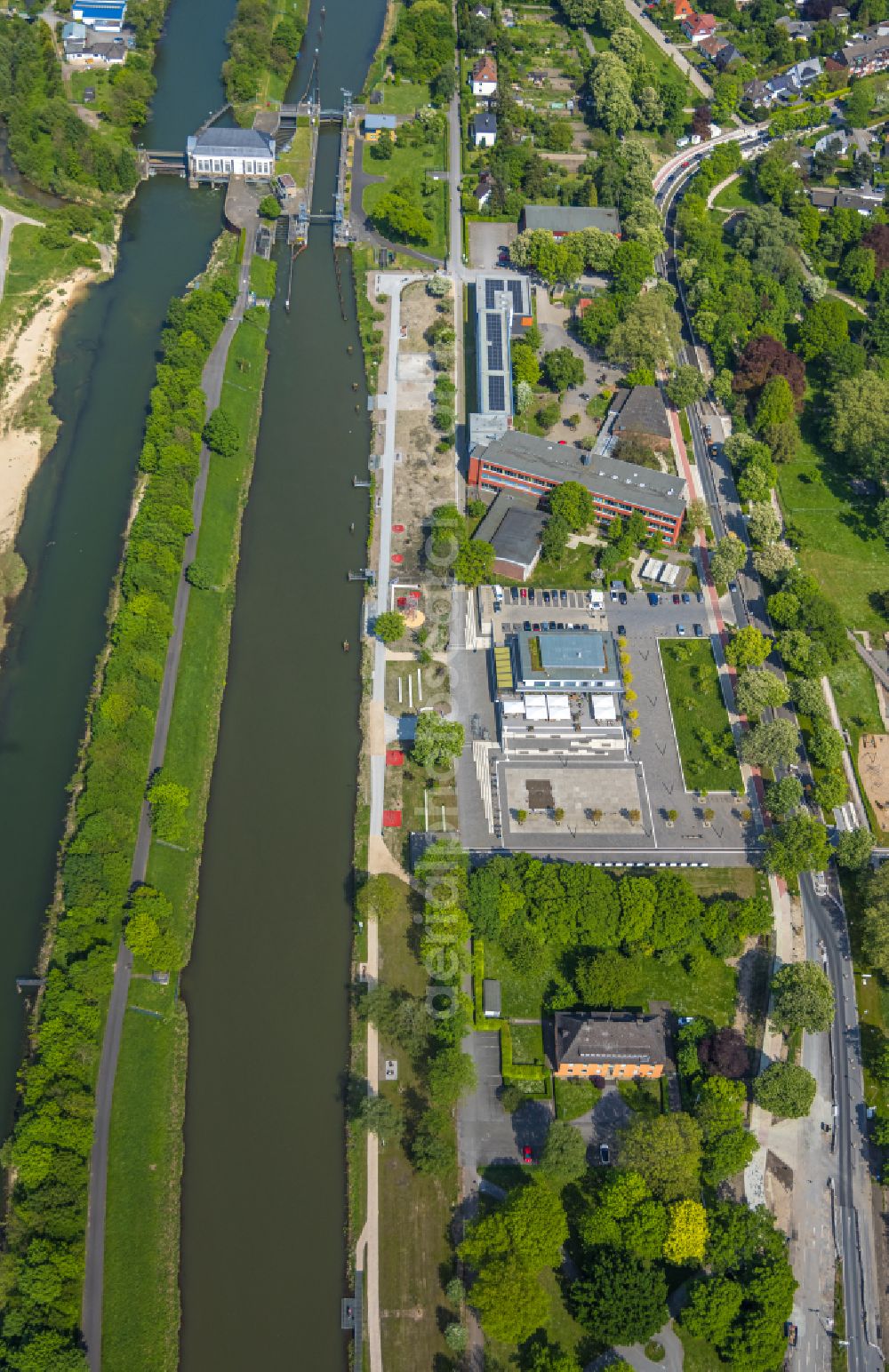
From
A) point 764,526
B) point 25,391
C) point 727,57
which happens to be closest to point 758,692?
point 764,526

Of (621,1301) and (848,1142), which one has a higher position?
(848,1142)

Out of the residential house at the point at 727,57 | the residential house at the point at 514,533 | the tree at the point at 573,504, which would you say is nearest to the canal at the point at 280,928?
the residential house at the point at 514,533

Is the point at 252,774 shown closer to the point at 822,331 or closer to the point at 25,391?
the point at 25,391

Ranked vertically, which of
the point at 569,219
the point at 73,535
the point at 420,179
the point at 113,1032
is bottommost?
the point at 113,1032

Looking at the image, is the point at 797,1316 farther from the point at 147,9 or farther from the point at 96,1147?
the point at 147,9

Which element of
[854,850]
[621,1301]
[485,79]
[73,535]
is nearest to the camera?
[621,1301]

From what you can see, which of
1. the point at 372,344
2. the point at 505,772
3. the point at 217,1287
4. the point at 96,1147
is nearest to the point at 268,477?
the point at 372,344

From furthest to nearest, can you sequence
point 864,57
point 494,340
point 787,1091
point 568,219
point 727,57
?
point 864,57 → point 727,57 → point 568,219 → point 494,340 → point 787,1091
